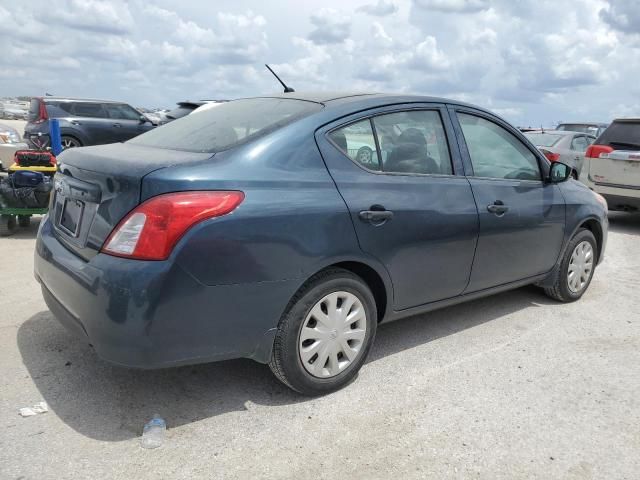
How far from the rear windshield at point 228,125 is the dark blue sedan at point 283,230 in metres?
0.02

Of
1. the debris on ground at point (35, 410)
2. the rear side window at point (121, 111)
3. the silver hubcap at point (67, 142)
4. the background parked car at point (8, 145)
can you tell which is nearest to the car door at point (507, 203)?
the debris on ground at point (35, 410)

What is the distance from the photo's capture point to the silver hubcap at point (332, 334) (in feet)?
9.82

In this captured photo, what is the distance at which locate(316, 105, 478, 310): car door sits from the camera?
311cm

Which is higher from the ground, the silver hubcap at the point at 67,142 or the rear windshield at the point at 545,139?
the rear windshield at the point at 545,139

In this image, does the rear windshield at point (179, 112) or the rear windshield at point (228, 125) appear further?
the rear windshield at point (179, 112)

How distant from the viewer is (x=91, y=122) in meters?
14.3

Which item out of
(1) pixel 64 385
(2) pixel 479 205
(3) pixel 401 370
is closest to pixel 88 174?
(1) pixel 64 385

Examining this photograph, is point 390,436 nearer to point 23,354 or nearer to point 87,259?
point 87,259

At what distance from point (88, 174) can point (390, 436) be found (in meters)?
1.98

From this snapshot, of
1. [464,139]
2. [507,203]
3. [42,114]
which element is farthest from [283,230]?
[42,114]

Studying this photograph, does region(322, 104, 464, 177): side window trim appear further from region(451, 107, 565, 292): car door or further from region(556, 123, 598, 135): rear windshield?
region(556, 123, 598, 135): rear windshield

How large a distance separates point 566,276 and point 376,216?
2.45m

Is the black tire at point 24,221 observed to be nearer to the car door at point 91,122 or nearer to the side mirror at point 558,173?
the side mirror at point 558,173

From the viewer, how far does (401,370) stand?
139 inches
